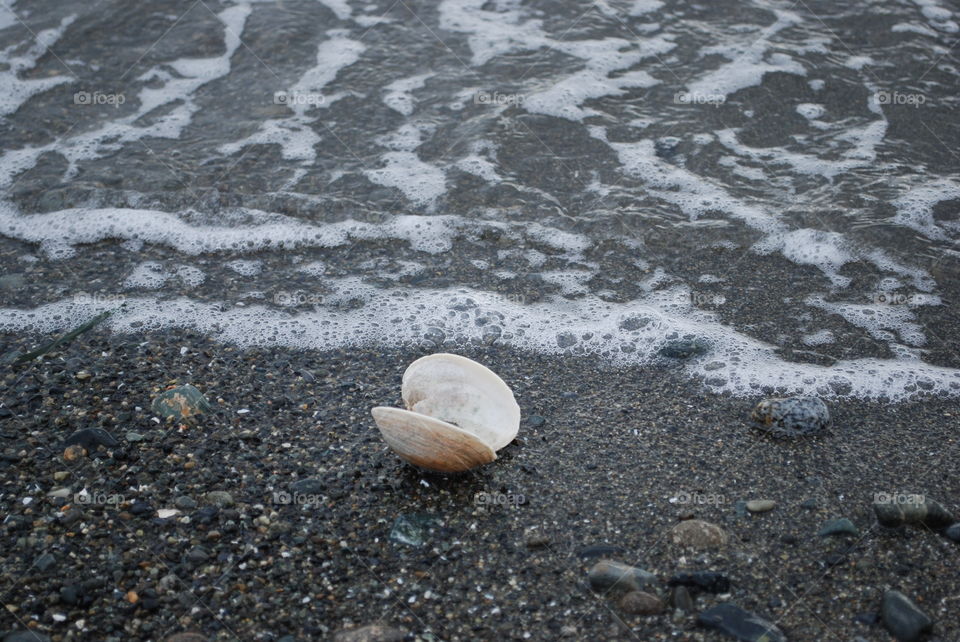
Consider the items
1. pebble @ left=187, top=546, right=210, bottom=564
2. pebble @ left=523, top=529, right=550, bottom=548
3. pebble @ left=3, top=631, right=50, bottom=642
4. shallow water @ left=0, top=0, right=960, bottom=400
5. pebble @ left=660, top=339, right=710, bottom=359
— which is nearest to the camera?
pebble @ left=3, top=631, right=50, bottom=642

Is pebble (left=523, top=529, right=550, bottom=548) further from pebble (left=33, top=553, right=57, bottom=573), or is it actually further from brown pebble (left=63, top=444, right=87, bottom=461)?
brown pebble (left=63, top=444, right=87, bottom=461)

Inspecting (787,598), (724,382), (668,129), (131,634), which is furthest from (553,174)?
(131,634)

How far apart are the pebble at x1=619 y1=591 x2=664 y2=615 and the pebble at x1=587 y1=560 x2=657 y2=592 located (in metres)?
0.04

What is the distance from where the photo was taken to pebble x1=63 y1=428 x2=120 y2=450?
2.93 meters

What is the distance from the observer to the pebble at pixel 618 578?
2.42 meters

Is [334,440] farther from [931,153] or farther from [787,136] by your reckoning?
[931,153]

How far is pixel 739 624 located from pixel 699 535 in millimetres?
358

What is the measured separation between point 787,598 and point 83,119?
18.8ft

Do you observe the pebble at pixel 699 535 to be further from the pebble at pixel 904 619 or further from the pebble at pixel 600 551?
the pebble at pixel 904 619

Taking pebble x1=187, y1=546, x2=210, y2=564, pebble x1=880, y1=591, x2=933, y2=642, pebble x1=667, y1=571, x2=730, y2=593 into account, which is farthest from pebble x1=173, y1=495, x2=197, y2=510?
pebble x1=880, y1=591, x2=933, y2=642

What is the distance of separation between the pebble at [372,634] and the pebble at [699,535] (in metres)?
0.98

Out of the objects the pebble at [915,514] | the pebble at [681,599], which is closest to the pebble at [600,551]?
the pebble at [681,599]

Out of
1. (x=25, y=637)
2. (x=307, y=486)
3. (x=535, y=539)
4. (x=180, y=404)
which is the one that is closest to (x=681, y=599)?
(x=535, y=539)

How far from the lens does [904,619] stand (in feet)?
7.45
